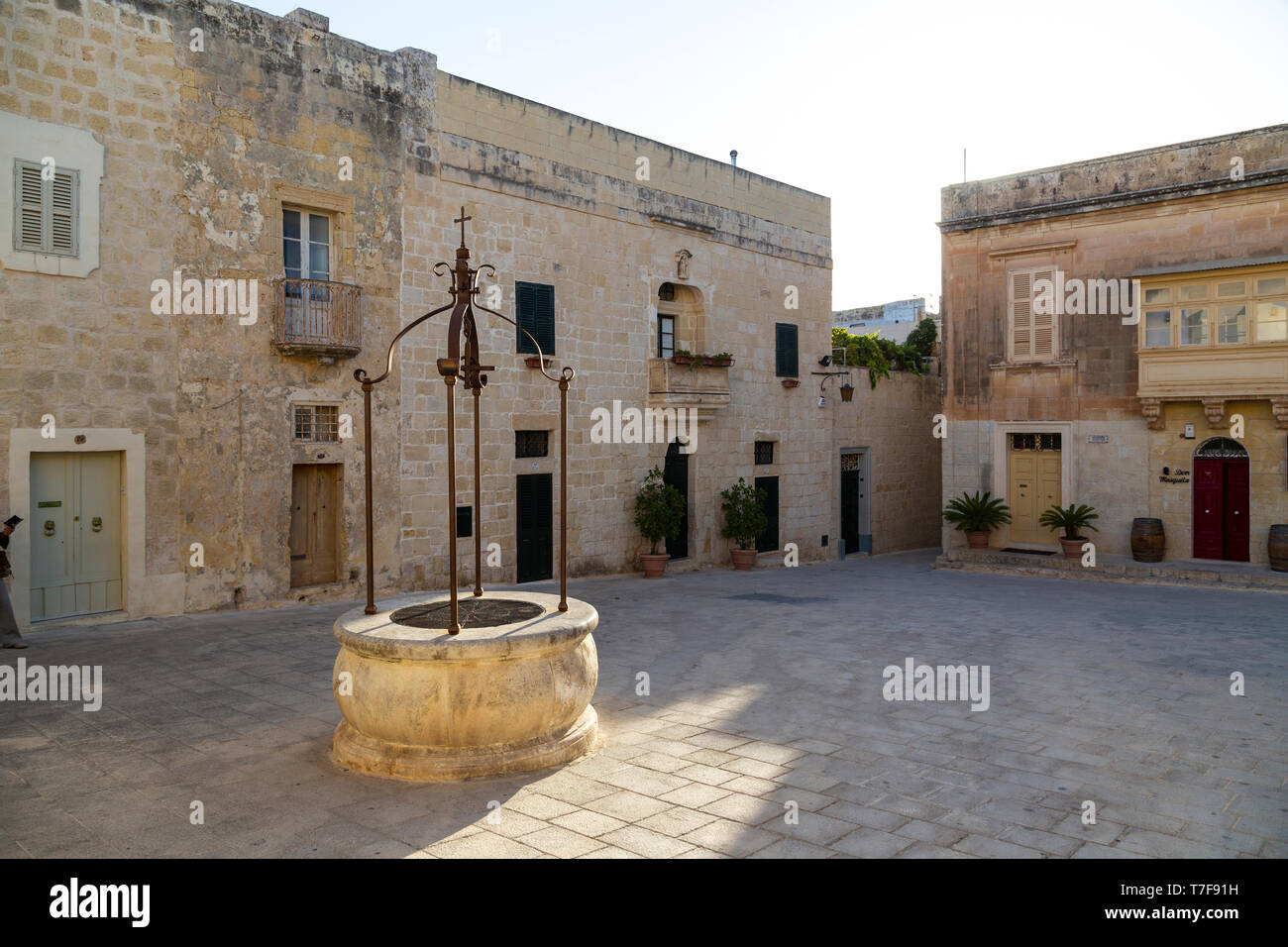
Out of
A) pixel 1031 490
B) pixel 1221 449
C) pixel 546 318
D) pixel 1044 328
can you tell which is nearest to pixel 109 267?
pixel 546 318

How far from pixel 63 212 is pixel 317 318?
3252mm

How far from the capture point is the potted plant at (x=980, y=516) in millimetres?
19859

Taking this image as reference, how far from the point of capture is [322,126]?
44.8 feet

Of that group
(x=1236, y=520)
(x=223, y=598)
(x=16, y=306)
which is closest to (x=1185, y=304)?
(x=1236, y=520)

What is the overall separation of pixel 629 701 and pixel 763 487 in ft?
43.6

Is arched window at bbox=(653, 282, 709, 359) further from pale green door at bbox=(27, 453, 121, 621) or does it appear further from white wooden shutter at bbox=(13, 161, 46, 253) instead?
white wooden shutter at bbox=(13, 161, 46, 253)

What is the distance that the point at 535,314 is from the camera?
1645 cm

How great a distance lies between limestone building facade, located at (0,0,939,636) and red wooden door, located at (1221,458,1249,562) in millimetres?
9683

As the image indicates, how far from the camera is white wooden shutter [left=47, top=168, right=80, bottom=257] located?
11.2m

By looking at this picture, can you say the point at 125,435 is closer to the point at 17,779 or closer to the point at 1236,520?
the point at 17,779

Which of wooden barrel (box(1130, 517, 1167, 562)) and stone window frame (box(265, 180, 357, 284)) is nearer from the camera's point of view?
stone window frame (box(265, 180, 357, 284))

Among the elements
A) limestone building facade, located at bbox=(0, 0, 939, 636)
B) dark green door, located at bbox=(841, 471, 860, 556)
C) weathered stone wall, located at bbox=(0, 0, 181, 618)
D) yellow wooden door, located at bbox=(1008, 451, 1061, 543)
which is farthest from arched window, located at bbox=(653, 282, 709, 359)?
weathered stone wall, located at bbox=(0, 0, 181, 618)

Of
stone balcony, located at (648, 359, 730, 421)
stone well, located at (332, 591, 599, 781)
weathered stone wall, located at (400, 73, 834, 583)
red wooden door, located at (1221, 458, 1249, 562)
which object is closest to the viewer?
stone well, located at (332, 591, 599, 781)

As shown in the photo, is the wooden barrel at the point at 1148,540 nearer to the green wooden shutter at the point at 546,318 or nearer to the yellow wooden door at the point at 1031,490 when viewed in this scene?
the yellow wooden door at the point at 1031,490
